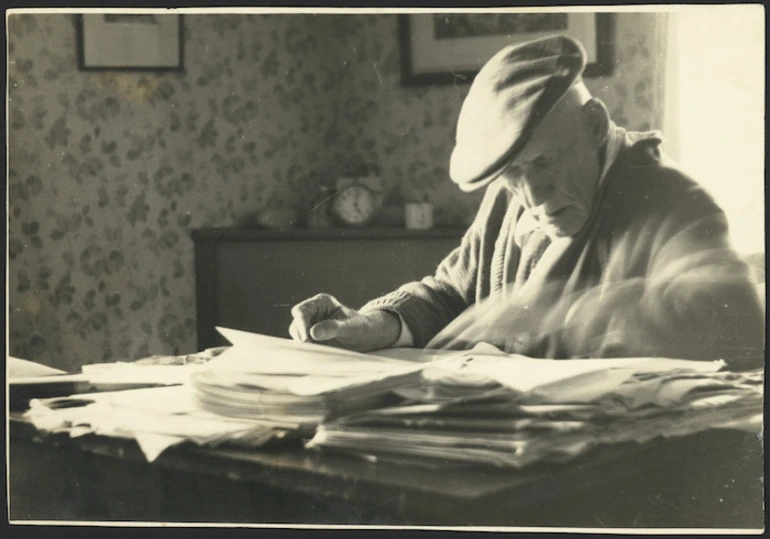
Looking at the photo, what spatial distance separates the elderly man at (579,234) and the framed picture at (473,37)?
2cm

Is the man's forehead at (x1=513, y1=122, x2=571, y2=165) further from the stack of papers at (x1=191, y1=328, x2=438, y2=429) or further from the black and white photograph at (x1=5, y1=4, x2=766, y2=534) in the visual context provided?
the stack of papers at (x1=191, y1=328, x2=438, y2=429)

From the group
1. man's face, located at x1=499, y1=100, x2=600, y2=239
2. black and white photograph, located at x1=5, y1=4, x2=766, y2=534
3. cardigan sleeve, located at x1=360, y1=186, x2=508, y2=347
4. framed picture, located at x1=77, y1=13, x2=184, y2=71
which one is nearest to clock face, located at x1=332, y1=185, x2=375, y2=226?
black and white photograph, located at x1=5, y1=4, x2=766, y2=534

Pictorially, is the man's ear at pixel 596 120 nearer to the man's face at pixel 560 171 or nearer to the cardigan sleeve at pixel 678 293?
the man's face at pixel 560 171

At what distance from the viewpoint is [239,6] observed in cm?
188

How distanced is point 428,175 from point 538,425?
1.68 feet

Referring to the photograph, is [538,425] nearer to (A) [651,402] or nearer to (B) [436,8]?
(A) [651,402]

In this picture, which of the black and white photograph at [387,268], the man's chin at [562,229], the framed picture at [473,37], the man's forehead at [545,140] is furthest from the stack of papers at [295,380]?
the framed picture at [473,37]

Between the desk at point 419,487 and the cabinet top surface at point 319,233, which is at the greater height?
the cabinet top surface at point 319,233

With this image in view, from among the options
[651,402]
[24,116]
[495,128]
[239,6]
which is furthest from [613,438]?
[24,116]

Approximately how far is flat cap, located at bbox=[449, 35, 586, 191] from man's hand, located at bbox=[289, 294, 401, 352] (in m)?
0.33

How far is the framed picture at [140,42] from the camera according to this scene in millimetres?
1872

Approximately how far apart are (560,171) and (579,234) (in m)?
0.12

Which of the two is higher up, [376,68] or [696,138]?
[376,68]

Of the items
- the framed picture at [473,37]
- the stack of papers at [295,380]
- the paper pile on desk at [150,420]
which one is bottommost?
the paper pile on desk at [150,420]
